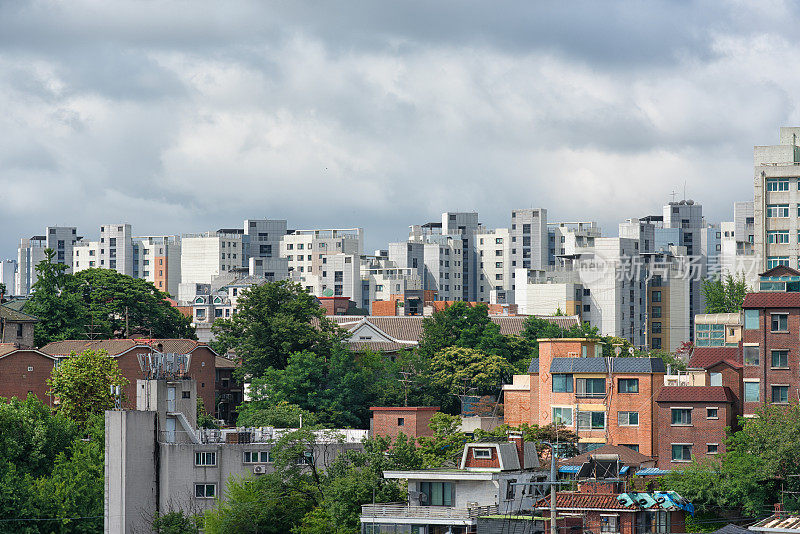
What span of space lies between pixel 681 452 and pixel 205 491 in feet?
80.6

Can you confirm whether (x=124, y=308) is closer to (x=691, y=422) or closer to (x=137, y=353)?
(x=137, y=353)

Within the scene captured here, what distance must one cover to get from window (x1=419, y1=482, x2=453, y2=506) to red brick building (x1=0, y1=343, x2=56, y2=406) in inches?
1652

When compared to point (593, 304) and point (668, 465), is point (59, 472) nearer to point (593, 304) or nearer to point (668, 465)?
point (668, 465)

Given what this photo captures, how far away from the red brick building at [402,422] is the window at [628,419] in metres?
10.9

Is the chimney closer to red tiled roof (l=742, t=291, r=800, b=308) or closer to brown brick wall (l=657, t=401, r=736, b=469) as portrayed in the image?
brown brick wall (l=657, t=401, r=736, b=469)

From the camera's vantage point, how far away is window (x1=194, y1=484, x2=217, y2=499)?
70188 mm

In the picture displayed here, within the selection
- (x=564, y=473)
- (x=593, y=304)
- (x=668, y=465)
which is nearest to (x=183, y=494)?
(x=564, y=473)

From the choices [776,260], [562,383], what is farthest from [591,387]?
[776,260]

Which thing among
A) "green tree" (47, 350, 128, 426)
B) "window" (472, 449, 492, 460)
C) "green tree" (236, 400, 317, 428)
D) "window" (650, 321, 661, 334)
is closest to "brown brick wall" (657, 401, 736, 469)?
"window" (472, 449, 492, 460)

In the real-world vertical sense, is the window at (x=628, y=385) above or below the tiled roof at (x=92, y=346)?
below

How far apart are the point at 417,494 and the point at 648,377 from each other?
722 inches

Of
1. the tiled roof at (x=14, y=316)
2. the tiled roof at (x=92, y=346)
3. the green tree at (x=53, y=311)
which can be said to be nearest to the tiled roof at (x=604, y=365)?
the tiled roof at (x=92, y=346)

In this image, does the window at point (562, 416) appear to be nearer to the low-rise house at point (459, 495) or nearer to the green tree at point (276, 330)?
the low-rise house at point (459, 495)

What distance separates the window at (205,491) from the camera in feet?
230
